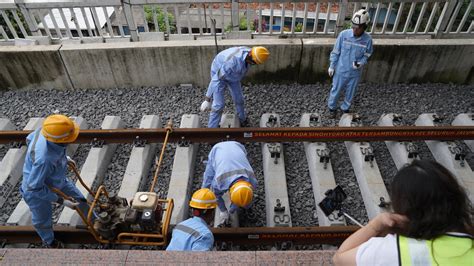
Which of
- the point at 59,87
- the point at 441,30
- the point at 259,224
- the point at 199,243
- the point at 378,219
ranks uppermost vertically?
the point at 378,219

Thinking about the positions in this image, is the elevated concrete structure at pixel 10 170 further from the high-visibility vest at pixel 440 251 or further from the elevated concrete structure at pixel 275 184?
the high-visibility vest at pixel 440 251

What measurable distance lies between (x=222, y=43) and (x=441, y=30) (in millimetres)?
4195

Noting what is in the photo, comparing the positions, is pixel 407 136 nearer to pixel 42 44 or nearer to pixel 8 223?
pixel 8 223

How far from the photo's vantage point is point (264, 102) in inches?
242

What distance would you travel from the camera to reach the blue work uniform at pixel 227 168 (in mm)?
3633

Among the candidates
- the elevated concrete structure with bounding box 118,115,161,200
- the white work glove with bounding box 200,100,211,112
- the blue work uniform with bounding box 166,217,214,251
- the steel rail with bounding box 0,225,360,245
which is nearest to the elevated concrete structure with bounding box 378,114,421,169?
the steel rail with bounding box 0,225,360,245

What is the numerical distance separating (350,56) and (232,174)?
3.08 metres

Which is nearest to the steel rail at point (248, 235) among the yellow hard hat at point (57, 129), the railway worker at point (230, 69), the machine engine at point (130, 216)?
the machine engine at point (130, 216)

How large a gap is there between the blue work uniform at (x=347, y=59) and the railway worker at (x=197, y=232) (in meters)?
3.37

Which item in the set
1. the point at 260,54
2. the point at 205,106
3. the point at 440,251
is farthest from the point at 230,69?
the point at 440,251

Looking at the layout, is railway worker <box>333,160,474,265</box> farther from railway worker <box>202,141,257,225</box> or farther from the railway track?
the railway track

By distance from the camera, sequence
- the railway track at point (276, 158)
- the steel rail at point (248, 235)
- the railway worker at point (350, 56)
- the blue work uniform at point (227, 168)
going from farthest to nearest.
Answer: the railway worker at point (350, 56) < the railway track at point (276, 158) < the steel rail at point (248, 235) < the blue work uniform at point (227, 168)

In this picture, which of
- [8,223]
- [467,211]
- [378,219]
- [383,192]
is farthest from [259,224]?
[8,223]

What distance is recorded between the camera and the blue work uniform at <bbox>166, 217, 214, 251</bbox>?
307cm
